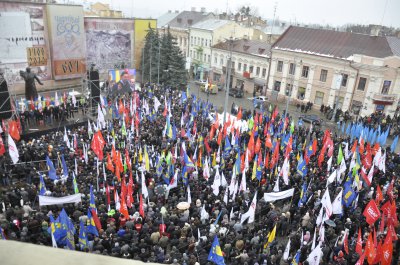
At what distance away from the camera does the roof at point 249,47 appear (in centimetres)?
4447

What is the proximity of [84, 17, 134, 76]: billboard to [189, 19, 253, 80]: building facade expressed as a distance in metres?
14.9

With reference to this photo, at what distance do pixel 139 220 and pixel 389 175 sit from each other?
1292 centimetres

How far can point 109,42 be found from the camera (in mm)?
38469

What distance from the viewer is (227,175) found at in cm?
1590

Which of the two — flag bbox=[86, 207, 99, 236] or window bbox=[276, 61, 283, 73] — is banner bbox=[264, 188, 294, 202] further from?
window bbox=[276, 61, 283, 73]

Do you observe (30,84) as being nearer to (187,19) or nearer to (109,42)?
(109,42)

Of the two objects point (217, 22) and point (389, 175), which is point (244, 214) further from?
point (217, 22)

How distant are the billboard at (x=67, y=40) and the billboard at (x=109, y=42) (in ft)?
5.37

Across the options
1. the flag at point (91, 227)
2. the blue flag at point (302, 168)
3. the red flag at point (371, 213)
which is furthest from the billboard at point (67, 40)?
the red flag at point (371, 213)

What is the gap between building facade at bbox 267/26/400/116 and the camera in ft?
106

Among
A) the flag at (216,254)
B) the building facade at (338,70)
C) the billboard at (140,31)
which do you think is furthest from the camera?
the billboard at (140,31)

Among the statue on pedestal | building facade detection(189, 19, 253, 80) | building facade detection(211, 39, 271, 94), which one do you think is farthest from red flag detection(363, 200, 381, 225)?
building facade detection(189, 19, 253, 80)

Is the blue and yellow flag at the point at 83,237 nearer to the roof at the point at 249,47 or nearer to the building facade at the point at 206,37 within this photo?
the roof at the point at 249,47

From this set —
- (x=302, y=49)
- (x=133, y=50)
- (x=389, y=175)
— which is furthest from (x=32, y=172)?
(x=302, y=49)
